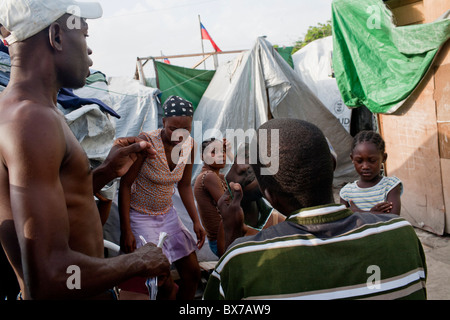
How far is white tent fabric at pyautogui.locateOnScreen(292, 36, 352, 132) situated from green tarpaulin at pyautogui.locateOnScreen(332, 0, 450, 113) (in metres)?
3.77

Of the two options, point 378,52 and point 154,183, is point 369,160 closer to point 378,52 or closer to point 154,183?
point 154,183

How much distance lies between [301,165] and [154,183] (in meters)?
1.67

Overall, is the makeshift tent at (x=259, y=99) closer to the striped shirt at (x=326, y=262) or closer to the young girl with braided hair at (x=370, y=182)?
the young girl with braided hair at (x=370, y=182)

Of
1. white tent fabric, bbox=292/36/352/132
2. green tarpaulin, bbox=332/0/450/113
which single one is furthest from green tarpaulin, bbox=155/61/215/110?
green tarpaulin, bbox=332/0/450/113

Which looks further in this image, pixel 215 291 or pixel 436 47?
pixel 436 47

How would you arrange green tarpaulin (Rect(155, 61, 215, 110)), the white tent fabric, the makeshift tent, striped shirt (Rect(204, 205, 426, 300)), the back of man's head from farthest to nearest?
the white tent fabric → green tarpaulin (Rect(155, 61, 215, 110)) → the makeshift tent → the back of man's head → striped shirt (Rect(204, 205, 426, 300))

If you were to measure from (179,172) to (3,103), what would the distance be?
1597 millimetres

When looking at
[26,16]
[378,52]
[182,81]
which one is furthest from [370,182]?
[182,81]

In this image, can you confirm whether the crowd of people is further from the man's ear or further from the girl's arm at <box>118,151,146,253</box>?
the girl's arm at <box>118,151,146,253</box>

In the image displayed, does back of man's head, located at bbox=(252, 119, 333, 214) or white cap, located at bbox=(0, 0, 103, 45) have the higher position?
white cap, located at bbox=(0, 0, 103, 45)

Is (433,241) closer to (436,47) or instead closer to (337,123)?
(436,47)

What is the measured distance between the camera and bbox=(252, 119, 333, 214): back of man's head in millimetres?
1042

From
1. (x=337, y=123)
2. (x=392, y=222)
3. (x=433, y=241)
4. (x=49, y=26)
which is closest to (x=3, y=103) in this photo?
(x=49, y=26)
